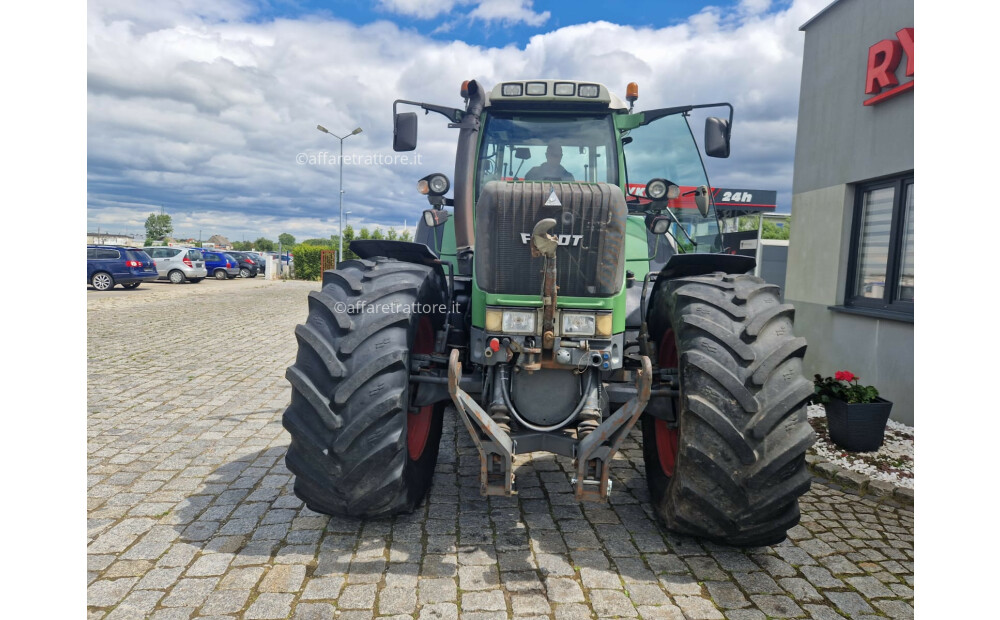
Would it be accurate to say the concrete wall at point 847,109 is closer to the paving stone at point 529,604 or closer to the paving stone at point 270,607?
the paving stone at point 529,604

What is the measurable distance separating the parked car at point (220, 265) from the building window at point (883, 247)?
31131mm

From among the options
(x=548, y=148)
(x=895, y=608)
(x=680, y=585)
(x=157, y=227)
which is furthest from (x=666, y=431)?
(x=157, y=227)

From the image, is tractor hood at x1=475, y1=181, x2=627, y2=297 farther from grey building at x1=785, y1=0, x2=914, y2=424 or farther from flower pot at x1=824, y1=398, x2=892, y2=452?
grey building at x1=785, y1=0, x2=914, y2=424

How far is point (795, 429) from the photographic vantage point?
A: 2.94 m

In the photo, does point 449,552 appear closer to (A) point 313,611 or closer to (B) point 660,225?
(A) point 313,611

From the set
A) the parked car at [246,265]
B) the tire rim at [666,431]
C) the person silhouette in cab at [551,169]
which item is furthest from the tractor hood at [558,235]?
the parked car at [246,265]

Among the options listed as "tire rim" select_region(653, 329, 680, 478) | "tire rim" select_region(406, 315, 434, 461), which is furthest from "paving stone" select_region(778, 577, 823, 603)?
"tire rim" select_region(406, 315, 434, 461)

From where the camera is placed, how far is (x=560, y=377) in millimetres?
3355

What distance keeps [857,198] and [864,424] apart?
2923 mm

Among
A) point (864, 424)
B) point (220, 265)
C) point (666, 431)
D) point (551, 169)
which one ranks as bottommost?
point (864, 424)

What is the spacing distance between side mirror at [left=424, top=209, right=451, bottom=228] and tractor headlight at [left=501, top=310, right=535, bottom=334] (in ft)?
4.83

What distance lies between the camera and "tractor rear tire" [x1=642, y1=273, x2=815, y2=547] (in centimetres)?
288

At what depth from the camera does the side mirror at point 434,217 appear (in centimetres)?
450

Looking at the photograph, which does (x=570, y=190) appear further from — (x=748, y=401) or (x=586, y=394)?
(x=748, y=401)
